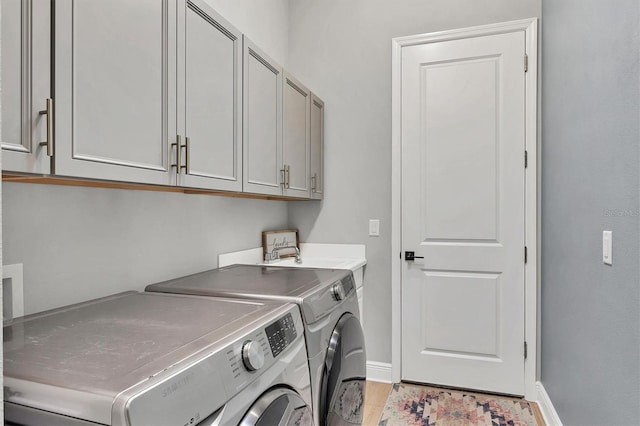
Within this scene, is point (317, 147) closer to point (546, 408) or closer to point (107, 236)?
point (107, 236)

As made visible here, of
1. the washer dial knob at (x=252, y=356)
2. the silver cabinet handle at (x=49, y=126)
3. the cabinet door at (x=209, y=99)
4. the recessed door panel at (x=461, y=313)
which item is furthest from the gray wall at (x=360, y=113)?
the silver cabinet handle at (x=49, y=126)

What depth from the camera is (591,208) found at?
1.56m

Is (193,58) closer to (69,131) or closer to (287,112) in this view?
(69,131)

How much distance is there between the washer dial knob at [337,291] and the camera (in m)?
1.60

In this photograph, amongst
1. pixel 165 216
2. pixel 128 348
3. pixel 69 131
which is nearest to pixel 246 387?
pixel 128 348

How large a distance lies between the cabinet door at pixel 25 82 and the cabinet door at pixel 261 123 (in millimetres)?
899

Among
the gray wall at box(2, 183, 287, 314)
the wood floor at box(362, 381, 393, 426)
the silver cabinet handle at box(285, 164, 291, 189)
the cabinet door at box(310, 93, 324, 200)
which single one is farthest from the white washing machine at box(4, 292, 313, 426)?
the cabinet door at box(310, 93, 324, 200)

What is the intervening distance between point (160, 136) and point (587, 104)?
1.64 metres

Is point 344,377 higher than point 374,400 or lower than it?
higher

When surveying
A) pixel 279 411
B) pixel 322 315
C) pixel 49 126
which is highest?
pixel 49 126

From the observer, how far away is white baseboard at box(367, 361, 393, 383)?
8.84ft

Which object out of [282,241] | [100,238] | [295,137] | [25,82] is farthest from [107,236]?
[282,241]

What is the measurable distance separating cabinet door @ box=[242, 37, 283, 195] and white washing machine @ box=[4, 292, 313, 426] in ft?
2.38

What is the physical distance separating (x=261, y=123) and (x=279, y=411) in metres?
1.31
